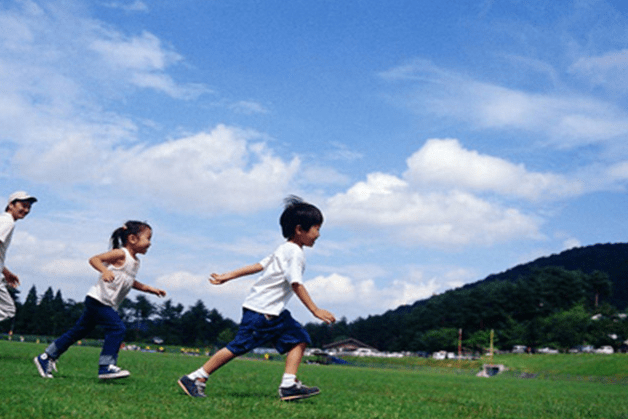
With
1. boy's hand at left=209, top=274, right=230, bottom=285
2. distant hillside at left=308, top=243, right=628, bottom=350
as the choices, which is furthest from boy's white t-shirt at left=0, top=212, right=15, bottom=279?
distant hillside at left=308, top=243, right=628, bottom=350

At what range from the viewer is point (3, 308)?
757 centimetres

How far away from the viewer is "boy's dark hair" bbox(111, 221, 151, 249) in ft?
21.4

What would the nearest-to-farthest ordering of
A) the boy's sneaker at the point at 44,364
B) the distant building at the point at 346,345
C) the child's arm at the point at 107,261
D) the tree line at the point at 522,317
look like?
the child's arm at the point at 107,261 < the boy's sneaker at the point at 44,364 < the tree line at the point at 522,317 < the distant building at the point at 346,345

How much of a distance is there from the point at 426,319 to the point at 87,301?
406 ft

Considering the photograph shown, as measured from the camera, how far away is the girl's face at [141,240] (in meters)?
6.50

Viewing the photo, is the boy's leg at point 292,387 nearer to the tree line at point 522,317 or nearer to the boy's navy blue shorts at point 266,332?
the boy's navy blue shorts at point 266,332

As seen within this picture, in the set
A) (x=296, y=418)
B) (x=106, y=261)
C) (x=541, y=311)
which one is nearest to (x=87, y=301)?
(x=106, y=261)

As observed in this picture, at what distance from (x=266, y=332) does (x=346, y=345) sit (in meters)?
143

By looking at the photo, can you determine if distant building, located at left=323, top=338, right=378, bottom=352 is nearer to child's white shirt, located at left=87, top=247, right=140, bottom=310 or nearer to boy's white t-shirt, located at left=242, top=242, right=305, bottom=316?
child's white shirt, located at left=87, top=247, right=140, bottom=310

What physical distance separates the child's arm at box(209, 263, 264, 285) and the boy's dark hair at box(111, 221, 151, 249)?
1.35 m

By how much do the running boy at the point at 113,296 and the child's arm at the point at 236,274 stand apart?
1260 millimetres

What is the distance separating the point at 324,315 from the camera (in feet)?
17.1

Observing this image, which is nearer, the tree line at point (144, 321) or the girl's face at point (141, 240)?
the girl's face at point (141, 240)

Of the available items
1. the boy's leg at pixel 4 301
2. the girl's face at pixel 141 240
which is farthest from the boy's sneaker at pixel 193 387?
the boy's leg at pixel 4 301
